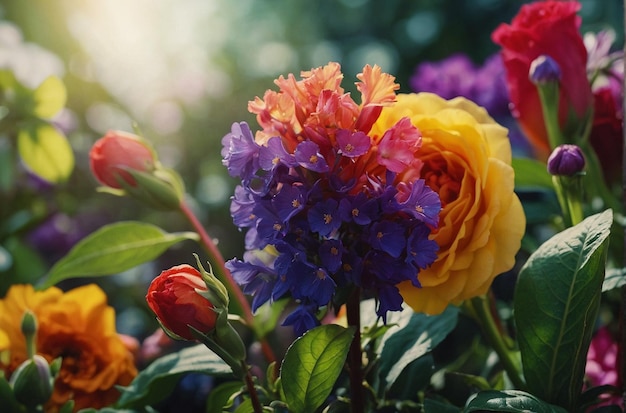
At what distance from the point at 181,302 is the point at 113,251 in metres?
0.18

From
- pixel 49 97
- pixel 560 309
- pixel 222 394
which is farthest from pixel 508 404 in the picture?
pixel 49 97

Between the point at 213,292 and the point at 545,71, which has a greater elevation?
the point at 545,71

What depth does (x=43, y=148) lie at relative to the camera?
0.70 m

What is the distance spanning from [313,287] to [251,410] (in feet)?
0.25

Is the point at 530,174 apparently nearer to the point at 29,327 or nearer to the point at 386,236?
the point at 386,236

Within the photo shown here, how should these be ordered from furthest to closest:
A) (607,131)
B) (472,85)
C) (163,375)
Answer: (472,85) → (607,131) → (163,375)

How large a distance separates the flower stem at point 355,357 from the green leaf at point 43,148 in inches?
15.0

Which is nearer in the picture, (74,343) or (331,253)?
(331,253)

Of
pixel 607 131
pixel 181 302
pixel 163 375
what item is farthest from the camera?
pixel 607 131

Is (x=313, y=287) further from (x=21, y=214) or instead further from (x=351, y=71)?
(x=351, y=71)

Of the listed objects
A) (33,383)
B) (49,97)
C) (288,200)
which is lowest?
(33,383)

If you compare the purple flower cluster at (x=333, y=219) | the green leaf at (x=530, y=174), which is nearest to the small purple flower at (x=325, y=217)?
the purple flower cluster at (x=333, y=219)

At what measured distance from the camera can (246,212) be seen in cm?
39

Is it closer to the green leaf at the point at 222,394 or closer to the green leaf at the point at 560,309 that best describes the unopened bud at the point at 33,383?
the green leaf at the point at 222,394
